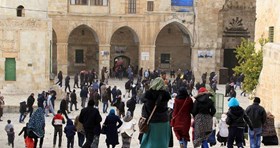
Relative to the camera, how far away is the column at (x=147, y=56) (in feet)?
131

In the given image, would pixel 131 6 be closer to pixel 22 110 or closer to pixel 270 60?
pixel 22 110

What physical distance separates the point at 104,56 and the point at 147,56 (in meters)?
2.81

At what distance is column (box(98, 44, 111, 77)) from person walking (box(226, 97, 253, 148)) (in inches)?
1136

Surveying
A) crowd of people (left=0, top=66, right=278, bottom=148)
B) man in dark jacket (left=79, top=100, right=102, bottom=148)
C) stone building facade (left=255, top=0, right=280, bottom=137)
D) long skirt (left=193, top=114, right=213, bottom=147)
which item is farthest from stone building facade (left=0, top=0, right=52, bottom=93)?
long skirt (left=193, top=114, right=213, bottom=147)

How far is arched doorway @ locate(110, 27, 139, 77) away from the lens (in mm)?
42625

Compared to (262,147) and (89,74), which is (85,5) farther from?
(262,147)

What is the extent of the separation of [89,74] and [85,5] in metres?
6.54

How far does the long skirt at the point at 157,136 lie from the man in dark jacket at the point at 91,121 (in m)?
2.79

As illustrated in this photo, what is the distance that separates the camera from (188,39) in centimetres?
4244

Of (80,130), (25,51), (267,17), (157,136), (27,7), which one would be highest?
(27,7)

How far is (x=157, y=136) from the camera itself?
8.06 meters

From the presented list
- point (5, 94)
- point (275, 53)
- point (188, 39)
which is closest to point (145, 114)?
point (275, 53)

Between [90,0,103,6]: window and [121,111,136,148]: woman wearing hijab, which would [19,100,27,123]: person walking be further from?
[90,0,103,6]: window

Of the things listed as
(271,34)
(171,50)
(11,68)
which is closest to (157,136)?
(271,34)
